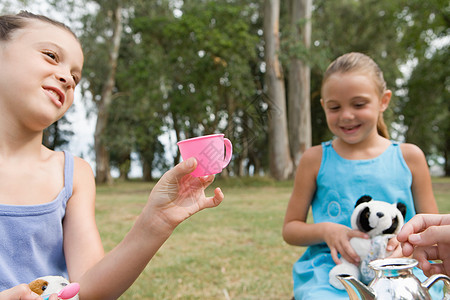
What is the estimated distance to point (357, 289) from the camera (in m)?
0.97

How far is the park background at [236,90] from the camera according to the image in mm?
3988

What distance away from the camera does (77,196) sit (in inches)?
60.1

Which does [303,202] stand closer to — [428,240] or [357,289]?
[428,240]

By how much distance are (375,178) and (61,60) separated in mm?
1536

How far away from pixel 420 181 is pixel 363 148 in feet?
1.07

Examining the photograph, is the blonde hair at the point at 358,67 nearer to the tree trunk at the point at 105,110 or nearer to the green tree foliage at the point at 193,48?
the green tree foliage at the point at 193,48

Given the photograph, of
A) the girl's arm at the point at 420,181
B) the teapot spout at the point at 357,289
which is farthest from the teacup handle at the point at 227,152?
the girl's arm at the point at 420,181

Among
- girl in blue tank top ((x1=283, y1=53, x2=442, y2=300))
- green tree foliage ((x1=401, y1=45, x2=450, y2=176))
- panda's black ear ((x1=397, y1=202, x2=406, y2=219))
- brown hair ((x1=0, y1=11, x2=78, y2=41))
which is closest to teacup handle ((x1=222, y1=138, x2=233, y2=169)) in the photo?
brown hair ((x1=0, y1=11, x2=78, y2=41))

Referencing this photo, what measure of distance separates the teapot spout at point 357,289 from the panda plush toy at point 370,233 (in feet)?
2.44

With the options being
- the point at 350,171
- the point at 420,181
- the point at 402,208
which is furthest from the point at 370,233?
the point at 420,181

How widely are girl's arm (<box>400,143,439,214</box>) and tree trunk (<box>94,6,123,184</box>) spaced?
19122 millimetres

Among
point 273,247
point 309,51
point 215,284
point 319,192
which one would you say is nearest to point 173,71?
point 309,51

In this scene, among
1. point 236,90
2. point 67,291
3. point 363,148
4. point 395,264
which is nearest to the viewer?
point 395,264

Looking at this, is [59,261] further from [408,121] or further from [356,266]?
[408,121]
